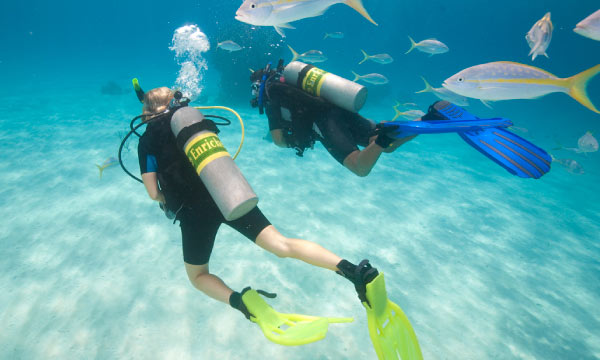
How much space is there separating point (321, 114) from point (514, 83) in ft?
7.57

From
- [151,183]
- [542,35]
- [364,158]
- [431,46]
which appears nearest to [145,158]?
[151,183]

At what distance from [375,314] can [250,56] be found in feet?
58.6

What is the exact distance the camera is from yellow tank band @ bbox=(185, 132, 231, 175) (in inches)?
83.9

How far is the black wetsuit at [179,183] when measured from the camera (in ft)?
8.03

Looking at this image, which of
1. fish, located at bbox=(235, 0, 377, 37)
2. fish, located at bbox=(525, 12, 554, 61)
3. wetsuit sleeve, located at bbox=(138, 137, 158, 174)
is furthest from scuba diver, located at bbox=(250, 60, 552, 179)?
fish, located at bbox=(525, 12, 554, 61)

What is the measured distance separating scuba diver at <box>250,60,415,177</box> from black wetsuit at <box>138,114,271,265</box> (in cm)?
142

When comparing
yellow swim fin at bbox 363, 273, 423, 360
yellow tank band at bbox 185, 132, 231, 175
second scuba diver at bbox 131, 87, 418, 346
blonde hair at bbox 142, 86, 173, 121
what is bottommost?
yellow swim fin at bbox 363, 273, 423, 360

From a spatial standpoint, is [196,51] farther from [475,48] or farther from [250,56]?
[475,48]

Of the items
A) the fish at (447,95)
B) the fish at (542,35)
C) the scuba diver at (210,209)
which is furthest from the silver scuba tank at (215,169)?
the fish at (447,95)

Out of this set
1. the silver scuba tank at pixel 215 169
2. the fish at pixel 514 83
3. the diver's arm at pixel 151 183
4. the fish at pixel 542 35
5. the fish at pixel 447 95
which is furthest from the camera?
Answer: the fish at pixel 447 95

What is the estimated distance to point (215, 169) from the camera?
208 centimetres

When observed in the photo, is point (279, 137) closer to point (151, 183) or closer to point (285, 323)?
point (151, 183)

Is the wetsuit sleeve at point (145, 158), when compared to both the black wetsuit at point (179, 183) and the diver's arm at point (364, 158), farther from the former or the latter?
the diver's arm at point (364, 158)

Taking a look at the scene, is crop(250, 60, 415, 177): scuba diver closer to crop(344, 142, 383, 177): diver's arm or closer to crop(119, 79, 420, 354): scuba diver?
crop(344, 142, 383, 177): diver's arm
